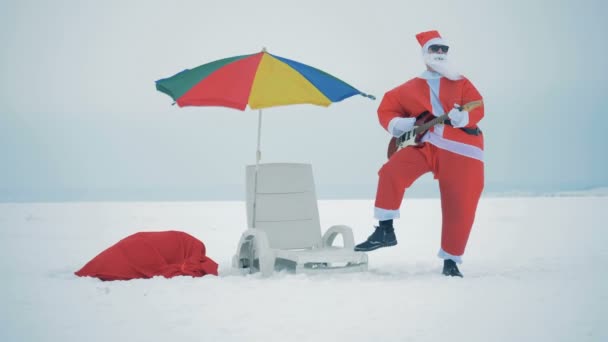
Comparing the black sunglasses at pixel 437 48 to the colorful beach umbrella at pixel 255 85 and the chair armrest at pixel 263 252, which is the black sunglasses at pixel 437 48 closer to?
the colorful beach umbrella at pixel 255 85

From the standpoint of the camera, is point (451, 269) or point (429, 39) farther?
point (429, 39)

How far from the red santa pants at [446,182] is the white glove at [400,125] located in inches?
6.7

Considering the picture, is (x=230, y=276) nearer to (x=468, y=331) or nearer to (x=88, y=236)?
(x=468, y=331)

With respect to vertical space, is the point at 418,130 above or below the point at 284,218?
above

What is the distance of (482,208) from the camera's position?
13.2 meters

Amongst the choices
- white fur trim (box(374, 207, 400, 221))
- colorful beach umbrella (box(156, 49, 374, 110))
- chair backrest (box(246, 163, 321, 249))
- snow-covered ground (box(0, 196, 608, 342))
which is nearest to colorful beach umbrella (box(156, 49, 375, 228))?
colorful beach umbrella (box(156, 49, 374, 110))

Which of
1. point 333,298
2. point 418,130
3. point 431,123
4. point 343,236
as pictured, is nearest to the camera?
point 333,298

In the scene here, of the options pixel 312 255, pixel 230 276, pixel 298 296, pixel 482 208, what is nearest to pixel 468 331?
pixel 298 296

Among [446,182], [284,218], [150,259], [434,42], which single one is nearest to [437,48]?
[434,42]

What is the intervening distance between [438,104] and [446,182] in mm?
657

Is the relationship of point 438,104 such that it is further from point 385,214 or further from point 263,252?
point 263,252

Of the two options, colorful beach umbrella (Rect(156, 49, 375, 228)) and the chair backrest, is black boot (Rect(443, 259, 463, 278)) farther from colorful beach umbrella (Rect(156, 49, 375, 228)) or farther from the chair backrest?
colorful beach umbrella (Rect(156, 49, 375, 228))

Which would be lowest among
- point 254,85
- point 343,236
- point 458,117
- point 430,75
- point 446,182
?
point 343,236

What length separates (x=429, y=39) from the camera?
5926 millimetres
